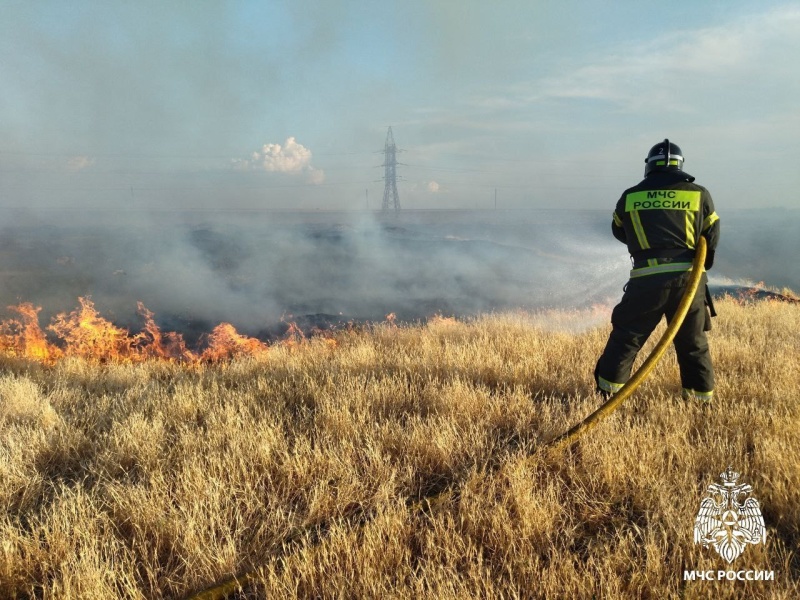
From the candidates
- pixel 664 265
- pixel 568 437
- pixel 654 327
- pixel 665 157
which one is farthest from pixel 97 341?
pixel 665 157

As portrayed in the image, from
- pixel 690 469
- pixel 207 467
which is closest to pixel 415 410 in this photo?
pixel 207 467

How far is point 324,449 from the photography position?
325 cm

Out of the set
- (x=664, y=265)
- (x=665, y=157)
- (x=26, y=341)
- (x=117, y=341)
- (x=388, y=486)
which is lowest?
(x=117, y=341)

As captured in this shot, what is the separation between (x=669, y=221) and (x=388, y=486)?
3397mm

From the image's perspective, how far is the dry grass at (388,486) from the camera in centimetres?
218

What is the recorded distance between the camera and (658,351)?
380 centimetres

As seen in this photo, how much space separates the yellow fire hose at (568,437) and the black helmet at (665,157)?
78cm

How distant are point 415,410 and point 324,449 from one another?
46.5 inches

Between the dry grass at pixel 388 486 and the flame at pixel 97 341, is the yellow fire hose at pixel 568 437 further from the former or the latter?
the flame at pixel 97 341

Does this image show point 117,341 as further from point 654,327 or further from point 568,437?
point 654,327

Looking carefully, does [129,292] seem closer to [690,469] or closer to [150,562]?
[150,562]

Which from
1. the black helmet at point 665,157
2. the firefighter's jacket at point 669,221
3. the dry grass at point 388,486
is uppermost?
the black helmet at point 665,157

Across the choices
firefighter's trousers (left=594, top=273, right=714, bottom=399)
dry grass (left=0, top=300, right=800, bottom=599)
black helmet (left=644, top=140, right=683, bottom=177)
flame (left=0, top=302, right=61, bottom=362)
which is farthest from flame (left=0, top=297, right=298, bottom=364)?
black helmet (left=644, top=140, right=683, bottom=177)

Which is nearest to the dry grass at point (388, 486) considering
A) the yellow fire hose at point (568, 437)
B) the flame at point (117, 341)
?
the yellow fire hose at point (568, 437)
